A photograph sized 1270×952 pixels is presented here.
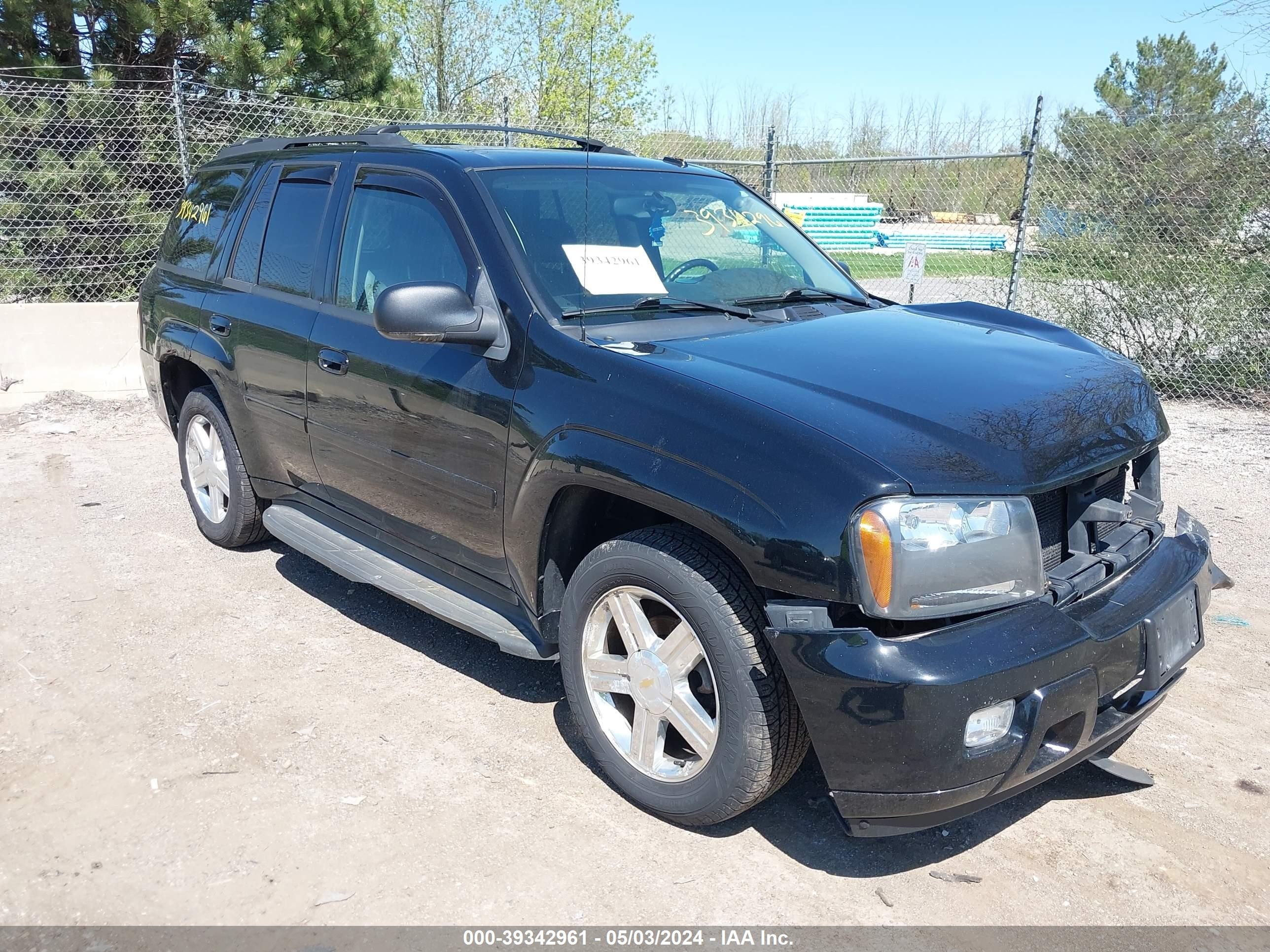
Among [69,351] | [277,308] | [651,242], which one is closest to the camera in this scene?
[651,242]

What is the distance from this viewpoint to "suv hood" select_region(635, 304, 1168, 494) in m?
2.62

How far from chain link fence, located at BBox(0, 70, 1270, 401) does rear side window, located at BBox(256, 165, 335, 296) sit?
417cm

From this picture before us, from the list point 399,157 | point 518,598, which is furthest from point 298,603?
point 399,157

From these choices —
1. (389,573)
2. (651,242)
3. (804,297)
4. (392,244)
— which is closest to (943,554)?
(804,297)

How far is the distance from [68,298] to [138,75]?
256 centimetres

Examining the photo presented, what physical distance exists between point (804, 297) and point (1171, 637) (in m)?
1.77

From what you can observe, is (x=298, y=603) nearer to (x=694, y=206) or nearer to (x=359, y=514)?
(x=359, y=514)

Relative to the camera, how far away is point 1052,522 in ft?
9.65

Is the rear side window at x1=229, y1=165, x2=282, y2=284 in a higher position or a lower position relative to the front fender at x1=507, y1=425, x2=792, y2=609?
higher

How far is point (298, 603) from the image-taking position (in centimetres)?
471

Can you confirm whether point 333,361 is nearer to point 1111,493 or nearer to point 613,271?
point 613,271

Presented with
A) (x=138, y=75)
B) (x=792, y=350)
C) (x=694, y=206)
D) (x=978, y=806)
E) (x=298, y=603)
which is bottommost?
(x=298, y=603)

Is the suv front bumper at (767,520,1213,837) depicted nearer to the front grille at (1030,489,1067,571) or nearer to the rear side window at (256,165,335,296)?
the front grille at (1030,489,1067,571)

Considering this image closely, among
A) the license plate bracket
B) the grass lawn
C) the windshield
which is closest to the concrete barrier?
the windshield
